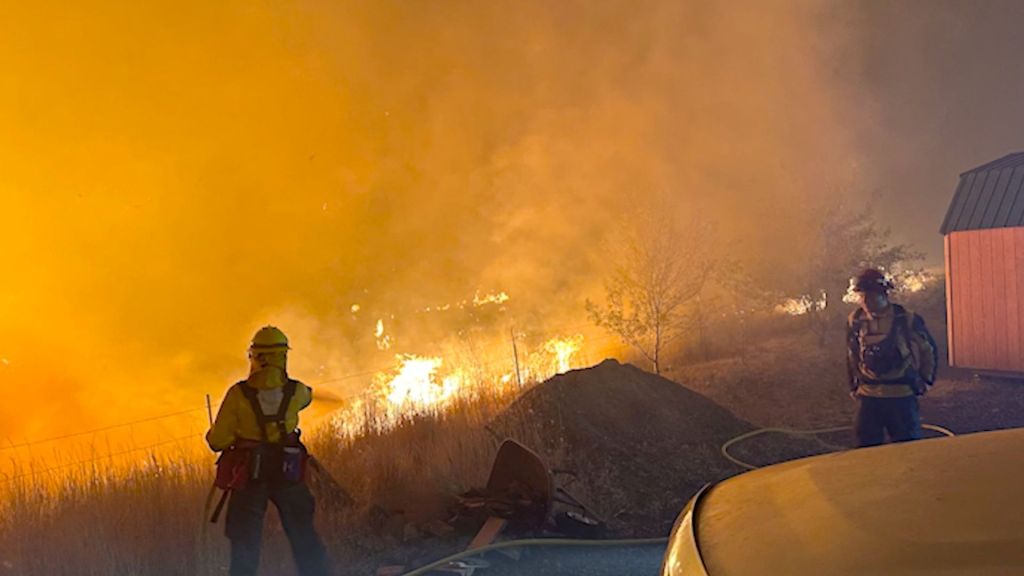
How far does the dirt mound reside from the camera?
622 cm

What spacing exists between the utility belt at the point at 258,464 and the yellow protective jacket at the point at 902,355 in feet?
12.5

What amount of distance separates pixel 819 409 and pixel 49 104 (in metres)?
13.7

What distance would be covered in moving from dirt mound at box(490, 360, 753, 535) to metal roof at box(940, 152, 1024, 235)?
5.41m

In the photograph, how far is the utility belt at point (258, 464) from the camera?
4.09 m

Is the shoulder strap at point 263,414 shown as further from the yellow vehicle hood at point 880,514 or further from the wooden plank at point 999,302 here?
the wooden plank at point 999,302

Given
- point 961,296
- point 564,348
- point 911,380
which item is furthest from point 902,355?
point 564,348

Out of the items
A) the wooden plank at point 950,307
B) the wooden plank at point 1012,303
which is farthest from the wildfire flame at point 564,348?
the wooden plank at point 1012,303

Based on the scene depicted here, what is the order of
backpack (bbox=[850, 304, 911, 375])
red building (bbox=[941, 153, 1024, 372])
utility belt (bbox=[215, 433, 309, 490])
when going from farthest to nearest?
red building (bbox=[941, 153, 1024, 372]) → backpack (bbox=[850, 304, 911, 375]) → utility belt (bbox=[215, 433, 309, 490])

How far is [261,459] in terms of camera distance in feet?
13.5

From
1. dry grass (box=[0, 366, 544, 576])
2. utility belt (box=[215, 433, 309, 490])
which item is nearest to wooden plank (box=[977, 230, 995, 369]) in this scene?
dry grass (box=[0, 366, 544, 576])

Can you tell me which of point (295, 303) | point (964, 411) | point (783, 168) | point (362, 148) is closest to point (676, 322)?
point (964, 411)

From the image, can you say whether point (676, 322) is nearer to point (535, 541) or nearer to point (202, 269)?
point (535, 541)

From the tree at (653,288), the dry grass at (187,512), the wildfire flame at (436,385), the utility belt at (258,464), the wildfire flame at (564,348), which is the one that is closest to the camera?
the utility belt at (258,464)

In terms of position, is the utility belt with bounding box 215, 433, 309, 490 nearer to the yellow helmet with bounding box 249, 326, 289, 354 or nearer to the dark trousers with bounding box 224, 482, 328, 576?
the dark trousers with bounding box 224, 482, 328, 576
